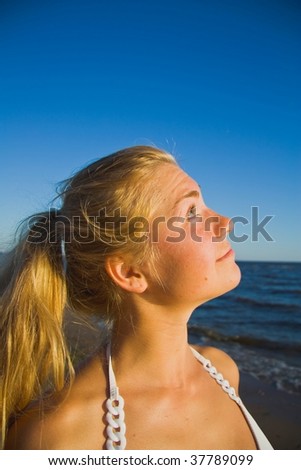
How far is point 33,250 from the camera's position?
264cm

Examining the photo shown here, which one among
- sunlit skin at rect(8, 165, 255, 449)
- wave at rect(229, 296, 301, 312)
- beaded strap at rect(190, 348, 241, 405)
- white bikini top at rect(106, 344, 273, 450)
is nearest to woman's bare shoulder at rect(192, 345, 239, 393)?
beaded strap at rect(190, 348, 241, 405)

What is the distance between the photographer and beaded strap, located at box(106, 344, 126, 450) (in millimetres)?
2088

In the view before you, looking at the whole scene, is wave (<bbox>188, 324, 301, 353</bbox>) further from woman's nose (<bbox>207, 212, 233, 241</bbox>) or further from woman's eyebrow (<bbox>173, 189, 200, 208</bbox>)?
woman's eyebrow (<bbox>173, 189, 200, 208</bbox>)

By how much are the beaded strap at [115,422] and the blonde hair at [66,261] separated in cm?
34

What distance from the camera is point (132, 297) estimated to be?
2.61m

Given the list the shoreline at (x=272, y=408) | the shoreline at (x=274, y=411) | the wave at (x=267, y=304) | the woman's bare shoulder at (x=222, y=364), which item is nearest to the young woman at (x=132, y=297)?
the woman's bare shoulder at (x=222, y=364)

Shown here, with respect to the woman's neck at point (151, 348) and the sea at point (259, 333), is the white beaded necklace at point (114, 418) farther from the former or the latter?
the sea at point (259, 333)

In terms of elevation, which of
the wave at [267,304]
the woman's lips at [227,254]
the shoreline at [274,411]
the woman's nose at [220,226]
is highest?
the woman's nose at [220,226]

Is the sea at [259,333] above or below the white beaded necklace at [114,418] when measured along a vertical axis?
below

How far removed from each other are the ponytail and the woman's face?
785 millimetres

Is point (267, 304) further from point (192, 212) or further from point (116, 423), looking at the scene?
point (116, 423)

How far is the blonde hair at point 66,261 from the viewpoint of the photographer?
246cm

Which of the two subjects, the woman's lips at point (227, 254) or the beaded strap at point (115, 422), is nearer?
the beaded strap at point (115, 422)

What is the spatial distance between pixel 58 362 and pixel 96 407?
0.45 metres
